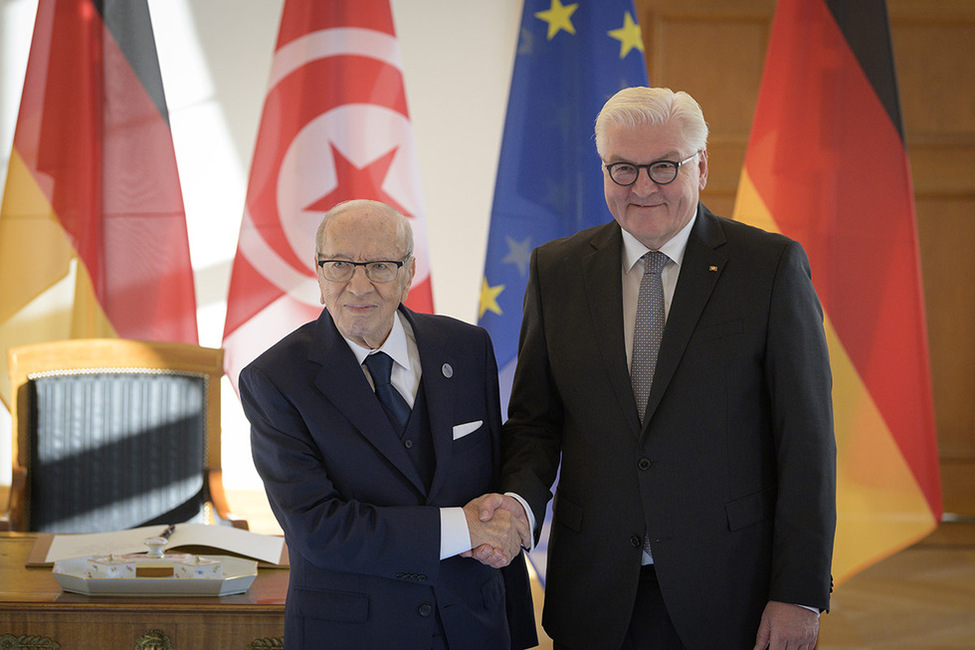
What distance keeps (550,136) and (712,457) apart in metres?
1.89

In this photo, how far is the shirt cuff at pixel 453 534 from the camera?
146 cm

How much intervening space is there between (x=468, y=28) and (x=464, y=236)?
1.02 metres

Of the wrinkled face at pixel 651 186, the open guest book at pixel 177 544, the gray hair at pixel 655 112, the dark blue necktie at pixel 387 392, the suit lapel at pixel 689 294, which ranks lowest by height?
the open guest book at pixel 177 544

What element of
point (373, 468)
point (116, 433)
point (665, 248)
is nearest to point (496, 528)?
point (373, 468)

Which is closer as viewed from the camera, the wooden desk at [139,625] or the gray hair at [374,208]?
the gray hair at [374,208]

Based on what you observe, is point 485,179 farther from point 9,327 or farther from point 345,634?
point 345,634

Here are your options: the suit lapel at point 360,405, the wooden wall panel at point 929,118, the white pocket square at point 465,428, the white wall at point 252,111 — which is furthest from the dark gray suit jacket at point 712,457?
the wooden wall panel at point 929,118

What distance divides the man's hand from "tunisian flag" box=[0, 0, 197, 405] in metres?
2.46

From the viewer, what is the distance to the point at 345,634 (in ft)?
4.79

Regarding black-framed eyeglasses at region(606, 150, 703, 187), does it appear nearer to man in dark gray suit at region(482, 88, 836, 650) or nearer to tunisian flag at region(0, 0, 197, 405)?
man in dark gray suit at region(482, 88, 836, 650)

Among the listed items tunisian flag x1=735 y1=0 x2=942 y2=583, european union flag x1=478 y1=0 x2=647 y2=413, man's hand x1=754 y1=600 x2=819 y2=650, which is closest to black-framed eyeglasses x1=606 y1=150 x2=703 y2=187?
man's hand x1=754 y1=600 x2=819 y2=650

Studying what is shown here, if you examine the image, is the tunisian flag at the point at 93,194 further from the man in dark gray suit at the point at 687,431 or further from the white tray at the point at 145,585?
the man in dark gray suit at the point at 687,431

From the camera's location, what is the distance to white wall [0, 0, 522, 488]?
14.6ft

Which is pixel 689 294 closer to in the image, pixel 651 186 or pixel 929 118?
pixel 651 186
